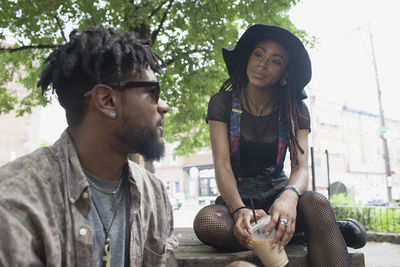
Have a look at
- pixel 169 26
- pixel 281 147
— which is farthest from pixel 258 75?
pixel 169 26

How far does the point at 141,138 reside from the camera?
63.8 inches

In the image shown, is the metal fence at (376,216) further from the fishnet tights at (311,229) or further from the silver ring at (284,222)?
the silver ring at (284,222)

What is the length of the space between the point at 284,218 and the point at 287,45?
1.27 meters

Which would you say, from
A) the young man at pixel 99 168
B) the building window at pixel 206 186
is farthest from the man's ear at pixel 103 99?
the building window at pixel 206 186

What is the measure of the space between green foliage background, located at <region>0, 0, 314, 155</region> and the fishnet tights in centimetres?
462

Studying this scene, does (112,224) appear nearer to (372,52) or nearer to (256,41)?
(256,41)

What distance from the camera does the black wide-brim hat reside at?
250 centimetres

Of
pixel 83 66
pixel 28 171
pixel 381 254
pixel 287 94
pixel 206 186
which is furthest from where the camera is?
pixel 206 186

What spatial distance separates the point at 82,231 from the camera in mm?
1314

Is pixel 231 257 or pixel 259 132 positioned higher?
pixel 259 132

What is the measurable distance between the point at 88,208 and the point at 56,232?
17cm

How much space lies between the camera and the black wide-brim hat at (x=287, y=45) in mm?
2502

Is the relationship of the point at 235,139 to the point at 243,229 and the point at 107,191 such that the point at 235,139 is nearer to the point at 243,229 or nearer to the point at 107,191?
the point at 243,229

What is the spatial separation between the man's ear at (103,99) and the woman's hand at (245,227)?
100 cm
